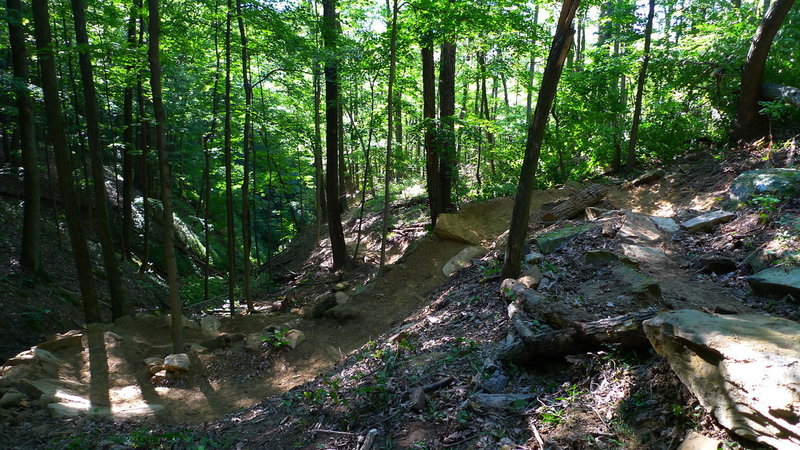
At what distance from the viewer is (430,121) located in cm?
1147

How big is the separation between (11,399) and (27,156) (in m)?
7.11

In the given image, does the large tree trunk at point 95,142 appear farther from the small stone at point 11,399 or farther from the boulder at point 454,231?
the boulder at point 454,231

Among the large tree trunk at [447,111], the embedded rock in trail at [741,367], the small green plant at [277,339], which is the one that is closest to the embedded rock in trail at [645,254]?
the embedded rock in trail at [741,367]

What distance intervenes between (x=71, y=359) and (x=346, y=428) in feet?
20.3

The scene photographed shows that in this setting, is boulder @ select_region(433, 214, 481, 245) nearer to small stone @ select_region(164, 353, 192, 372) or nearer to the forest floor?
the forest floor

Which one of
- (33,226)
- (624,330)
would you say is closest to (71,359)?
(33,226)

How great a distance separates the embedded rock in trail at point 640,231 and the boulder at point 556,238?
64cm

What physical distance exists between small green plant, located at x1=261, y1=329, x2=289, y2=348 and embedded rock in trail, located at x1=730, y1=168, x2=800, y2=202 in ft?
27.9

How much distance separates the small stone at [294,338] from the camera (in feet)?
30.1

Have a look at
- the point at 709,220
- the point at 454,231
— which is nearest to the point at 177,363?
the point at 454,231

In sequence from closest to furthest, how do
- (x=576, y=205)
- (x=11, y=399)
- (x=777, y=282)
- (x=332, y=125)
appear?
(x=777, y=282) → (x=11, y=399) → (x=576, y=205) → (x=332, y=125)

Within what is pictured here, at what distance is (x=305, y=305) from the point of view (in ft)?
40.5

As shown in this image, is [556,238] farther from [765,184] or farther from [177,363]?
[177,363]

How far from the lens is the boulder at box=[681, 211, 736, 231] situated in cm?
755
